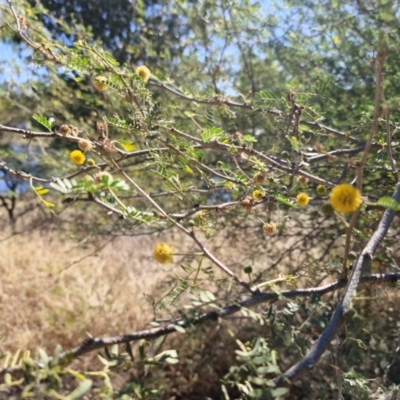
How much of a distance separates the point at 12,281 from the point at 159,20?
198 cm

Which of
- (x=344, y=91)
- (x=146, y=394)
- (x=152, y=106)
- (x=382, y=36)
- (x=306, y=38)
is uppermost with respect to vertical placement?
(x=306, y=38)

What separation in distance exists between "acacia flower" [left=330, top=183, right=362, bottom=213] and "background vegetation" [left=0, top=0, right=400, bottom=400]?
2.7 inches

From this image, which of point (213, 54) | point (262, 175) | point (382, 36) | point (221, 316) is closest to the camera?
point (382, 36)

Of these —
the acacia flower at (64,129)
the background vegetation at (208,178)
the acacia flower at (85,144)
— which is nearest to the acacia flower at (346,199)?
the background vegetation at (208,178)

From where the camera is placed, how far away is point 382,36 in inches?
19.7

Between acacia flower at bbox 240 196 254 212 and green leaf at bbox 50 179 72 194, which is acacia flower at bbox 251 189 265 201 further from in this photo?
green leaf at bbox 50 179 72 194

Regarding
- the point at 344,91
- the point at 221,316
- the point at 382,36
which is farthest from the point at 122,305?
the point at 382,36

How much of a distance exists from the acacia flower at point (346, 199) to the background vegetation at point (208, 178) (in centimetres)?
7

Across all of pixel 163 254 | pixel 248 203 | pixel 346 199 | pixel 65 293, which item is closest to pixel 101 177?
pixel 163 254

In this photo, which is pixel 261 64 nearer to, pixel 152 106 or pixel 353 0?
pixel 353 0

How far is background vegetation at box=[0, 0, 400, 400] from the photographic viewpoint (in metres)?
1.04

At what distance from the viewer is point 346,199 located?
1.91 ft

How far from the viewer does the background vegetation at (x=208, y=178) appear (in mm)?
1040

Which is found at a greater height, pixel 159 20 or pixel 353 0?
pixel 159 20
